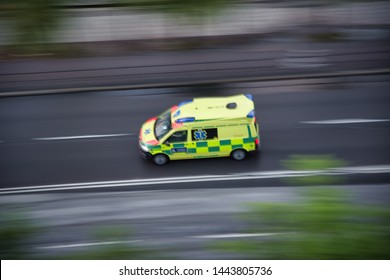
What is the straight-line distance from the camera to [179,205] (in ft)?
33.6

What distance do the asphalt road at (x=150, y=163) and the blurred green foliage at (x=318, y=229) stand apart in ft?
19.3

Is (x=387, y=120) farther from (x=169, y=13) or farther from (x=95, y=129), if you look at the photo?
(x=169, y=13)

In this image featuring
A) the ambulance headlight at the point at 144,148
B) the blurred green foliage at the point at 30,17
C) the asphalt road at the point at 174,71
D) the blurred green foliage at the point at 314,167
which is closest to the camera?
the blurred green foliage at the point at 30,17

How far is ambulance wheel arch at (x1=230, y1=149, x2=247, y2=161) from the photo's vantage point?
11914 mm

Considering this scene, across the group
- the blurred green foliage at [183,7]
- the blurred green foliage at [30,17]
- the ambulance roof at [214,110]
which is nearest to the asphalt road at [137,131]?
the ambulance roof at [214,110]

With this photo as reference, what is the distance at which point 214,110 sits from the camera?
1168cm

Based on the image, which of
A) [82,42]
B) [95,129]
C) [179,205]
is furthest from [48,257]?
[95,129]

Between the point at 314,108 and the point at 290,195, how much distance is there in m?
11.5

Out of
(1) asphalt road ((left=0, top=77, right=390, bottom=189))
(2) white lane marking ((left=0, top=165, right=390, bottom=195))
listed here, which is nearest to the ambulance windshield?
(1) asphalt road ((left=0, top=77, right=390, bottom=189))

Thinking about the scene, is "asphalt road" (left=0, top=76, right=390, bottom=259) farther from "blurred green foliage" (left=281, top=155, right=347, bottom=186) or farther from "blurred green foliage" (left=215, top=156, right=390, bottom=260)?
"blurred green foliage" (left=215, top=156, right=390, bottom=260)

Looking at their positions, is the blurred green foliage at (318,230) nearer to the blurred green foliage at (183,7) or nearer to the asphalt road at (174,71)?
the blurred green foliage at (183,7)

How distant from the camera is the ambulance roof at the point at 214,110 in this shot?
37.7 feet

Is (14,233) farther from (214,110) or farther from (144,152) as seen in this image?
(144,152)

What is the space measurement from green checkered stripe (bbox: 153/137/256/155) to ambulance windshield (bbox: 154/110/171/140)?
0.33m
